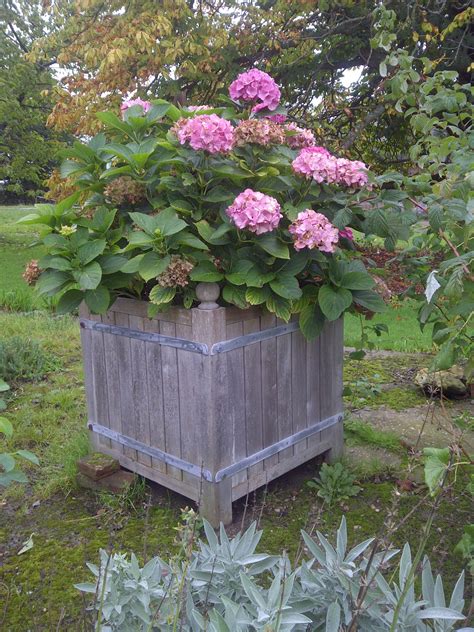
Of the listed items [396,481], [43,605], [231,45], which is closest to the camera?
[43,605]

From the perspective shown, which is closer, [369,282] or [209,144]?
[209,144]

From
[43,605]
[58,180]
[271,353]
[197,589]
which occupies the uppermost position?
[58,180]

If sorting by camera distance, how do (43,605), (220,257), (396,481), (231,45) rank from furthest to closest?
1. (231,45)
2. (396,481)
3. (220,257)
4. (43,605)

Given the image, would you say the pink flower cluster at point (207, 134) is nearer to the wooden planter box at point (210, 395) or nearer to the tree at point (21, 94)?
the wooden planter box at point (210, 395)

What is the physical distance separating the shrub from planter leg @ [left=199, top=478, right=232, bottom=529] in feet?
2.64

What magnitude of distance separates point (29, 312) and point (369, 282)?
17.3ft

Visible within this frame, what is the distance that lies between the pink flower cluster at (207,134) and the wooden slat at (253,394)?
716 millimetres

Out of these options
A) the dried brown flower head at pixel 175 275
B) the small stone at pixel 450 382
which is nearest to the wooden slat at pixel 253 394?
the dried brown flower head at pixel 175 275

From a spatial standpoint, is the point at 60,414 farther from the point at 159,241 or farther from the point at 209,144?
the point at 209,144

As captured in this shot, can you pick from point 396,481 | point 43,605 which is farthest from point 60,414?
point 396,481

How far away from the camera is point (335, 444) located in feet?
9.53

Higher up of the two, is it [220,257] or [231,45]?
[231,45]

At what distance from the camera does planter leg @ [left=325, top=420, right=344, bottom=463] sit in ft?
9.47

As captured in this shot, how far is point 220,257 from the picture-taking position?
2299mm
